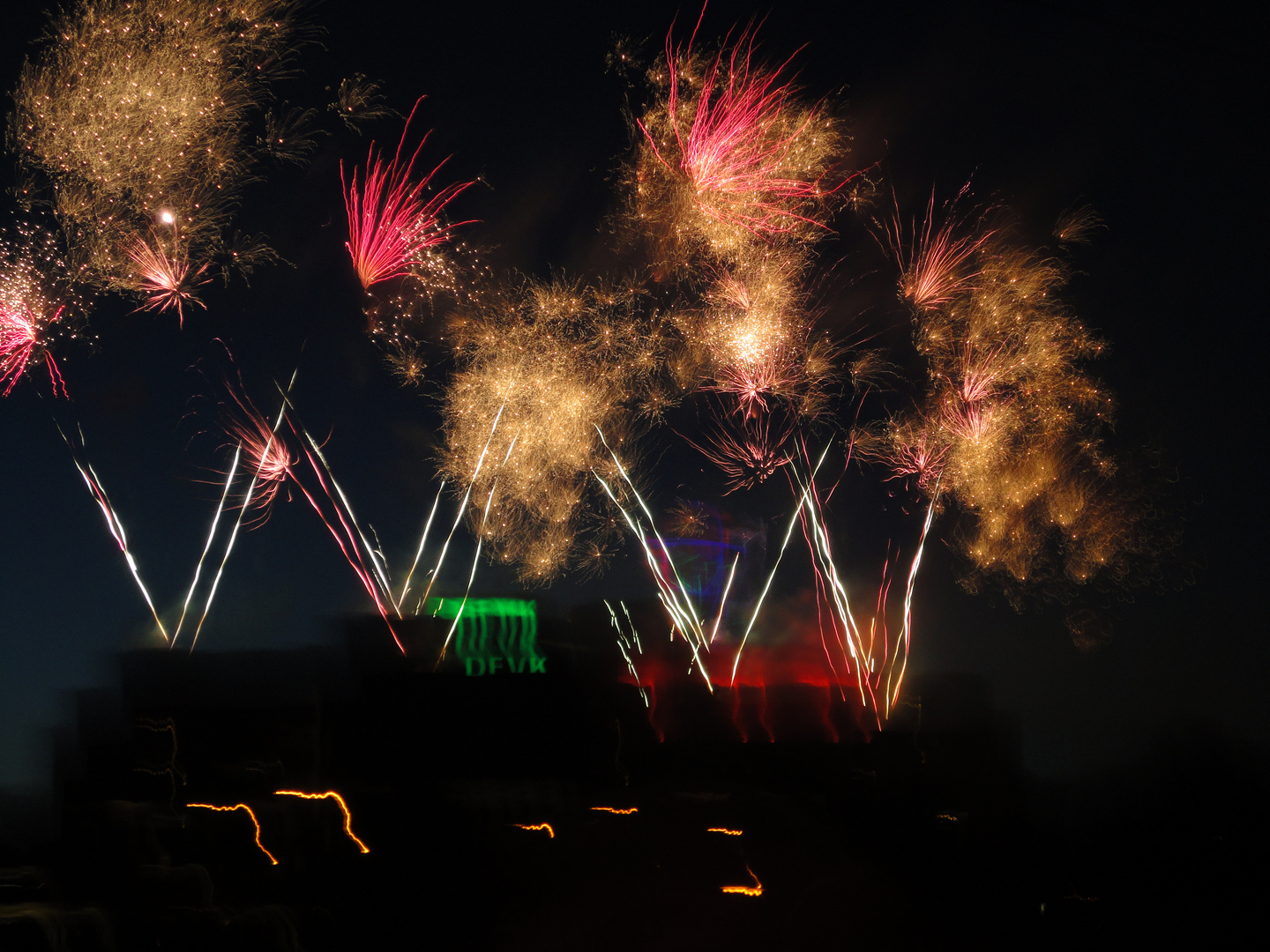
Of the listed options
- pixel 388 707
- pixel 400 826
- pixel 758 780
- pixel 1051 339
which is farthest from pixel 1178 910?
pixel 388 707

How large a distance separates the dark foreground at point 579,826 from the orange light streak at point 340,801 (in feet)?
0.48

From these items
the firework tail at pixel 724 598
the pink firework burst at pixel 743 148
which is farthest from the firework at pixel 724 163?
the firework tail at pixel 724 598

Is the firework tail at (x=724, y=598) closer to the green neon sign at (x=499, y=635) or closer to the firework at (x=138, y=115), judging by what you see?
the green neon sign at (x=499, y=635)

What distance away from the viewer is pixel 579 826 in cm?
815

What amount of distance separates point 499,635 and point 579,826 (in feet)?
9.89

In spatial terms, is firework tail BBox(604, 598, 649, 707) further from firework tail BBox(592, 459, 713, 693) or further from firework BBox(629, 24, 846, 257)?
firework BBox(629, 24, 846, 257)

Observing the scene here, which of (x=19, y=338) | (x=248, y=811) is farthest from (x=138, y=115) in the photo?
(x=248, y=811)

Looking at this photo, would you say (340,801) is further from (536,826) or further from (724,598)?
(724,598)

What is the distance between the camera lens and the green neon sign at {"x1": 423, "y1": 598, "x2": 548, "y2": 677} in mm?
9930

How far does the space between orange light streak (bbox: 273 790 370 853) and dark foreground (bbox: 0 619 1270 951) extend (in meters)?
0.14

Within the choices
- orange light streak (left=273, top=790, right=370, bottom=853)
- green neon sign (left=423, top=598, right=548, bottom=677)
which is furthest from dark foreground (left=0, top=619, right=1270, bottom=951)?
green neon sign (left=423, top=598, right=548, bottom=677)

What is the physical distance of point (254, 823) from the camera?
7520mm

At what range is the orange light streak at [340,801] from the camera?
751cm

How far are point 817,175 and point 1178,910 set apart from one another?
982cm
